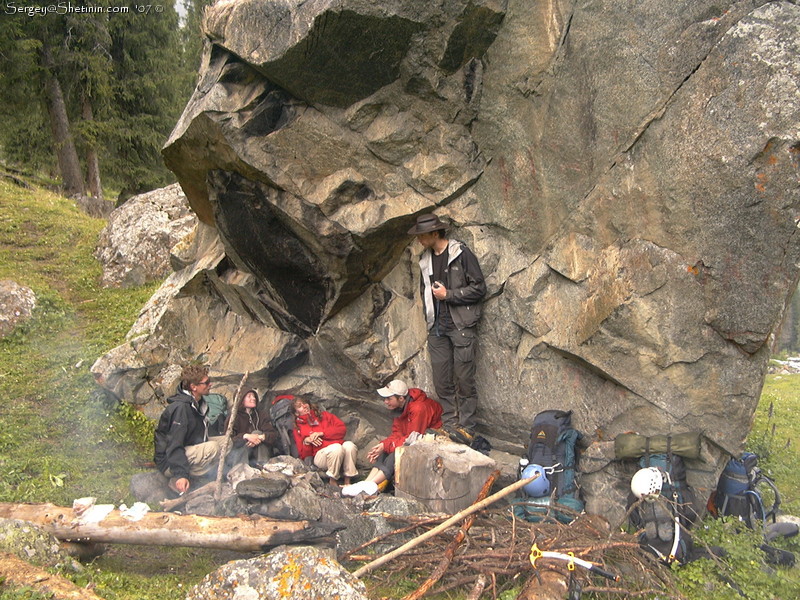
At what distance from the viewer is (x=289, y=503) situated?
6.82 m

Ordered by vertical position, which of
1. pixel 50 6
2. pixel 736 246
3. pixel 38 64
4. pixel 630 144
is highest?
pixel 50 6

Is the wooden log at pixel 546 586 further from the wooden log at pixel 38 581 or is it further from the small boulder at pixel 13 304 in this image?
the small boulder at pixel 13 304

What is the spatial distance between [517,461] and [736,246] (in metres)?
3.62

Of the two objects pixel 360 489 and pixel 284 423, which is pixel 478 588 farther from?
pixel 284 423

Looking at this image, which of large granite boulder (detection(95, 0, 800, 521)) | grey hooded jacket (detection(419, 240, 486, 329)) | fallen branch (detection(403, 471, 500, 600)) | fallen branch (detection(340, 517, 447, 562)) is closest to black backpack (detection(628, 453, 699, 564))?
large granite boulder (detection(95, 0, 800, 521))

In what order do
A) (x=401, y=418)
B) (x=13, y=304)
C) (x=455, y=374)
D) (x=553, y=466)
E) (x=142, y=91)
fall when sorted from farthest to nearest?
(x=142, y=91) → (x=13, y=304) → (x=401, y=418) → (x=455, y=374) → (x=553, y=466)

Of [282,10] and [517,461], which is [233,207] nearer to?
[282,10]

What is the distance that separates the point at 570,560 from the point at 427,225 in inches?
162

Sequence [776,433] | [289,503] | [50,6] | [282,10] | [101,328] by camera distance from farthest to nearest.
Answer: [50,6], [101,328], [776,433], [282,10], [289,503]

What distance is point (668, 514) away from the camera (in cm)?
597

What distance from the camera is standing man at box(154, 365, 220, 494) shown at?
311 inches

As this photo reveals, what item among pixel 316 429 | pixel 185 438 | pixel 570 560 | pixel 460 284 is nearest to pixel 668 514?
pixel 570 560

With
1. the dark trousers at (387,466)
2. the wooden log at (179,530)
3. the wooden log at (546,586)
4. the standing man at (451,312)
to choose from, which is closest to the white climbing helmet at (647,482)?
the wooden log at (546,586)

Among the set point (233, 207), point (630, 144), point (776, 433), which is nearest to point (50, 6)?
point (233, 207)
